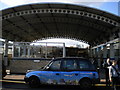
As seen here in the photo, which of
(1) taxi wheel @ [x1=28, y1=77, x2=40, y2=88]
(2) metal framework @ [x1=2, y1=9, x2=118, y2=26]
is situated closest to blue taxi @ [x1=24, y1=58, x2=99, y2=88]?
(1) taxi wheel @ [x1=28, y1=77, x2=40, y2=88]

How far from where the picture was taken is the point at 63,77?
31.2 feet

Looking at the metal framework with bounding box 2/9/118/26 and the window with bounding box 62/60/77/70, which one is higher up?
the metal framework with bounding box 2/9/118/26

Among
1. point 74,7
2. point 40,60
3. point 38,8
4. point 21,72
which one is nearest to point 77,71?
point 40,60

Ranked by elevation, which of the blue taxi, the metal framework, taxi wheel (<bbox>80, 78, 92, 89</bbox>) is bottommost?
taxi wheel (<bbox>80, 78, 92, 89</bbox>)

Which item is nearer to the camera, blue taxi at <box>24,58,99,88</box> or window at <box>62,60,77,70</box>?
blue taxi at <box>24,58,99,88</box>

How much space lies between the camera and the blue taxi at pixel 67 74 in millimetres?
9453

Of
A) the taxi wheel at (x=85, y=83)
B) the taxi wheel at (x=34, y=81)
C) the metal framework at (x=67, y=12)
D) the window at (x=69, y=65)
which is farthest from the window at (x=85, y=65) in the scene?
the metal framework at (x=67, y=12)

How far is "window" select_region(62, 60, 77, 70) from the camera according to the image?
968 centimetres

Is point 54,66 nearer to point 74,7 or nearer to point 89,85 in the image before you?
point 89,85

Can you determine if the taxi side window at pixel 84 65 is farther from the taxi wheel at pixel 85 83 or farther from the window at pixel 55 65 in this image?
the window at pixel 55 65

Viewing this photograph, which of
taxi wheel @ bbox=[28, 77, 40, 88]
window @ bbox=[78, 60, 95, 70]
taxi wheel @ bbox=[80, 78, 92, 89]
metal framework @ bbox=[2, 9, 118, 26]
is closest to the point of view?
taxi wheel @ bbox=[80, 78, 92, 89]

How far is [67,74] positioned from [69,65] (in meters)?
0.53

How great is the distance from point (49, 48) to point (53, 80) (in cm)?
664

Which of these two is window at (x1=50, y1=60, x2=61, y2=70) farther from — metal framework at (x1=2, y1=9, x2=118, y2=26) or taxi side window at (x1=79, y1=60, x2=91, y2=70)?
metal framework at (x1=2, y1=9, x2=118, y2=26)
